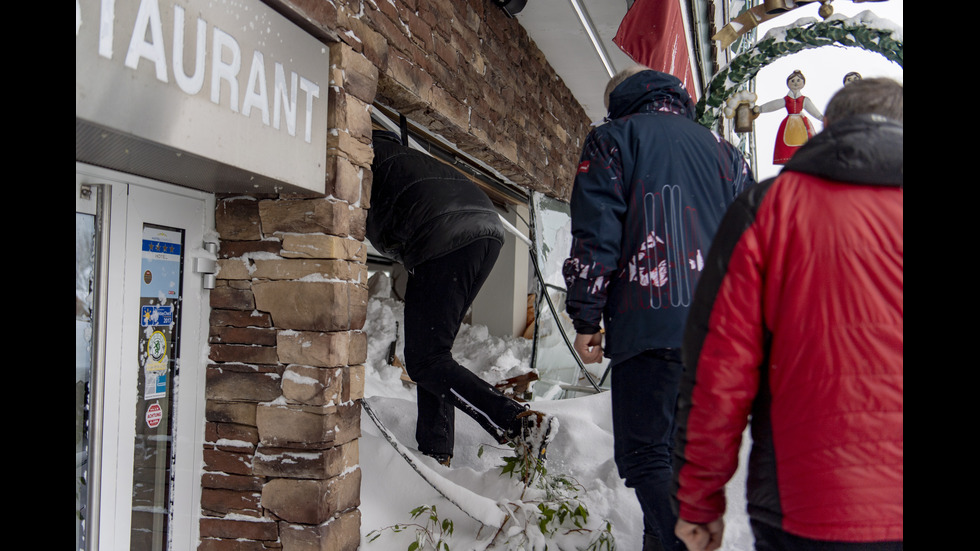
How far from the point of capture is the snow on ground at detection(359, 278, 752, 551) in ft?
7.27

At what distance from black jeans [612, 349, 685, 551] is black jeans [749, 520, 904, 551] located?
663mm

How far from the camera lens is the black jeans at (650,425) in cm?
174

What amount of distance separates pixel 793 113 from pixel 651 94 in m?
2.85

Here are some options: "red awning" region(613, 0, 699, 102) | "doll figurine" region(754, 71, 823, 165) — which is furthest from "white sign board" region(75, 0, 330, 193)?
"doll figurine" region(754, 71, 823, 165)

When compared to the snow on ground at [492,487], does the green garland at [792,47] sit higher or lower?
higher

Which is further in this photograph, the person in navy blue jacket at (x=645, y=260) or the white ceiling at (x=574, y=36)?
the white ceiling at (x=574, y=36)

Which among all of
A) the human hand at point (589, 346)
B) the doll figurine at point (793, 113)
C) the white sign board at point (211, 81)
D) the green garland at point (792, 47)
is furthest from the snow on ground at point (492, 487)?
the doll figurine at point (793, 113)

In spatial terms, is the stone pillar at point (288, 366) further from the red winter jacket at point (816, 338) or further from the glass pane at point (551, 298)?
the glass pane at point (551, 298)

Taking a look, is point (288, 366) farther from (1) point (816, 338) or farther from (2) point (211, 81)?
(1) point (816, 338)

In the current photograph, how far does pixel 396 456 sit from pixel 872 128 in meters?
2.05

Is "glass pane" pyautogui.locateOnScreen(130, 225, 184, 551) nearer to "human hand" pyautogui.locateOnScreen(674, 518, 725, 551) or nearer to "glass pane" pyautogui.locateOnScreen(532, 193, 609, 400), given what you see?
"human hand" pyautogui.locateOnScreen(674, 518, 725, 551)

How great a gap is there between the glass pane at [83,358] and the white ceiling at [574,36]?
3254 mm

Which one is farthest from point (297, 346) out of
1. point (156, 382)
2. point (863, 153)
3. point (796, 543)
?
point (863, 153)

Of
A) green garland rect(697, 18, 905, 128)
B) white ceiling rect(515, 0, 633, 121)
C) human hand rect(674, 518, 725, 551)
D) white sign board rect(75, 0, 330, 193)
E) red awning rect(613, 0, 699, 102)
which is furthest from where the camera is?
white ceiling rect(515, 0, 633, 121)
